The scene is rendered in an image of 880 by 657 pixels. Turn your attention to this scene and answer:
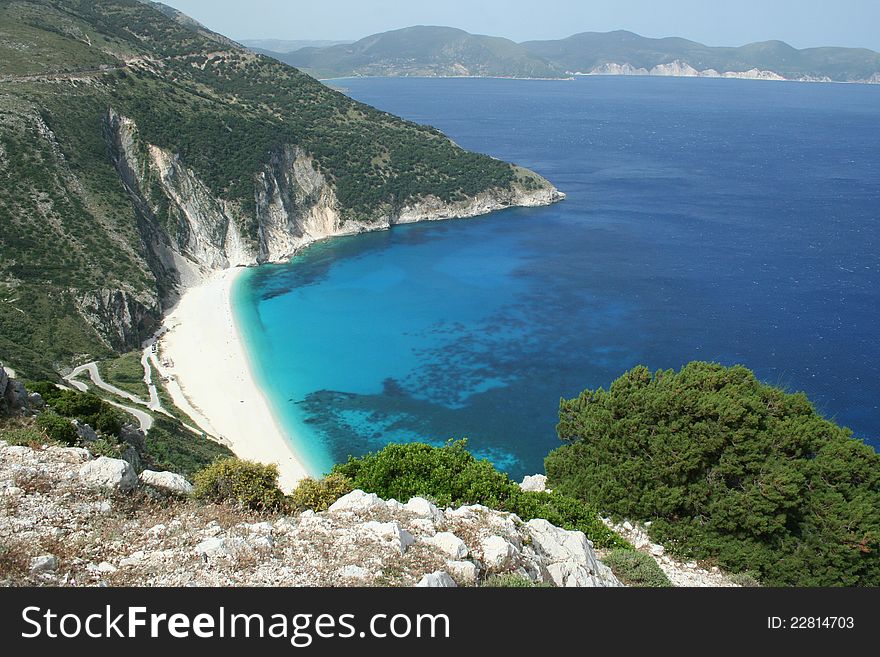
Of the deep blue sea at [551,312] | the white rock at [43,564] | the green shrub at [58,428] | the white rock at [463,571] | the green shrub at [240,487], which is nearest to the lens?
the white rock at [43,564]

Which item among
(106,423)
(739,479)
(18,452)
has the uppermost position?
(18,452)

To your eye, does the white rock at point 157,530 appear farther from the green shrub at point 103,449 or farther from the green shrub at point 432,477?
the green shrub at point 432,477

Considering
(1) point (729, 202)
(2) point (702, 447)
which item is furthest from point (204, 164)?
(1) point (729, 202)

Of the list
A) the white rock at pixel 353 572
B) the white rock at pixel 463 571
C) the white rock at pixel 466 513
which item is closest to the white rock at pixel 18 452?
the white rock at pixel 353 572

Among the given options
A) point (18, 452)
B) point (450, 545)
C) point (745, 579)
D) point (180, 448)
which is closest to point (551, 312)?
point (180, 448)

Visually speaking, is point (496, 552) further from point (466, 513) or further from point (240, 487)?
point (240, 487)

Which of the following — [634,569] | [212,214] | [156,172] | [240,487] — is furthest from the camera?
[212,214]

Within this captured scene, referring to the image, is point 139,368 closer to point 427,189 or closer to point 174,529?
point 174,529
